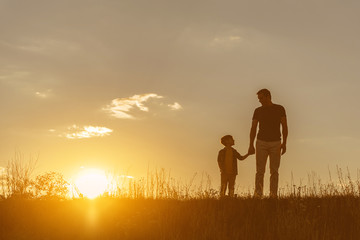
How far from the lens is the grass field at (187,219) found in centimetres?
1043

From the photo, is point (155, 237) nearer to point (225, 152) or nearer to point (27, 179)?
point (225, 152)

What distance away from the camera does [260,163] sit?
41.2ft

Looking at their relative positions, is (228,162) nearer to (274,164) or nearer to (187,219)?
(274,164)

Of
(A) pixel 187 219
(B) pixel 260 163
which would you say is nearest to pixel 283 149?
(B) pixel 260 163

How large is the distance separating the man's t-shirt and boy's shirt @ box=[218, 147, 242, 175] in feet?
6.69

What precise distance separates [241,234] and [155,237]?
1.79 meters

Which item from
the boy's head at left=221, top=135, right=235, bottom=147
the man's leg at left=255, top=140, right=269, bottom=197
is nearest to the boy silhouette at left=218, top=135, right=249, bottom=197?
the boy's head at left=221, top=135, right=235, bottom=147

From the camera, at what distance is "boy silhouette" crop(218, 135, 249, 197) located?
14.5 m

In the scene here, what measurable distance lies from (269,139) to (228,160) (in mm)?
2285

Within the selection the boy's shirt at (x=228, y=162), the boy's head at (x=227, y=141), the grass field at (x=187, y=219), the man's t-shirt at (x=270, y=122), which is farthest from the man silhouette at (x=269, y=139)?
the boy's head at (x=227, y=141)

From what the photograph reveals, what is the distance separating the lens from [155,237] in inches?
398

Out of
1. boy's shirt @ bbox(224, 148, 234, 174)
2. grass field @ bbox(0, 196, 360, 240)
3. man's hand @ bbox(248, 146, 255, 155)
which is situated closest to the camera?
grass field @ bbox(0, 196, 360, 240)

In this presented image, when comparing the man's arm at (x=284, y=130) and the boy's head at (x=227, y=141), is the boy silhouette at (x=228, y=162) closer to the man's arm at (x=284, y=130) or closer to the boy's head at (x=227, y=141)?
the boy's head at (x=227, y=141)

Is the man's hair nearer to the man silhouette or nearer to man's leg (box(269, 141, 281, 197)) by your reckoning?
the man silhouette
